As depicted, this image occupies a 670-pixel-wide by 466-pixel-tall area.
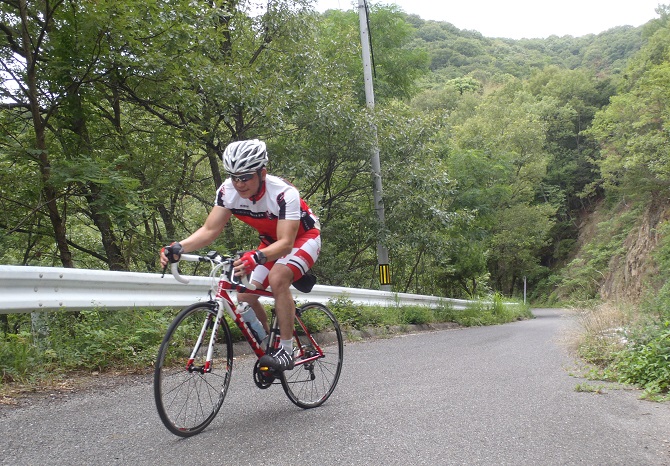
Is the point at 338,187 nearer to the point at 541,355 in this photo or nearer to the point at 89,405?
the point at 541,355

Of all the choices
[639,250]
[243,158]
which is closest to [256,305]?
[243,158]

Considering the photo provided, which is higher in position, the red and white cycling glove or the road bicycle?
the red and white cycling glove

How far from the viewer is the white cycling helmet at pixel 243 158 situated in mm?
Answer: 3701

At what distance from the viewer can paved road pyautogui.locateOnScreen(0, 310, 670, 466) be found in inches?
123

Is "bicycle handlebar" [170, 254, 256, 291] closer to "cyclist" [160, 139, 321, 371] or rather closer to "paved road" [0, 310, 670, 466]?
"cyclist" [160, 139, 321, 371]

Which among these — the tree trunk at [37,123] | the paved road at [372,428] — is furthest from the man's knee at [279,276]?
the tree trunk at [37,123]

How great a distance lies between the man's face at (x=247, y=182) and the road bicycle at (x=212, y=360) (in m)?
0.48

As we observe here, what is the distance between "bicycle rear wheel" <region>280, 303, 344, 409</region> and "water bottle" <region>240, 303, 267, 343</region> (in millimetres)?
321

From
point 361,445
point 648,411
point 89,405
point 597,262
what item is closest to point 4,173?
point 89,405

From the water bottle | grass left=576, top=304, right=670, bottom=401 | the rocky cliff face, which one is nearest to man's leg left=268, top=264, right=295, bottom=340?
the water bottle

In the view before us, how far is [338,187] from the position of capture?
15.8 metres

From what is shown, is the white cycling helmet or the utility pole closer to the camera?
the white cycling helmet

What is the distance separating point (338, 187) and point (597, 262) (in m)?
31.8

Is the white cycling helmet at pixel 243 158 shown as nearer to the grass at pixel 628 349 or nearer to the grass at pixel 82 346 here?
the grass at pixel 82 346
